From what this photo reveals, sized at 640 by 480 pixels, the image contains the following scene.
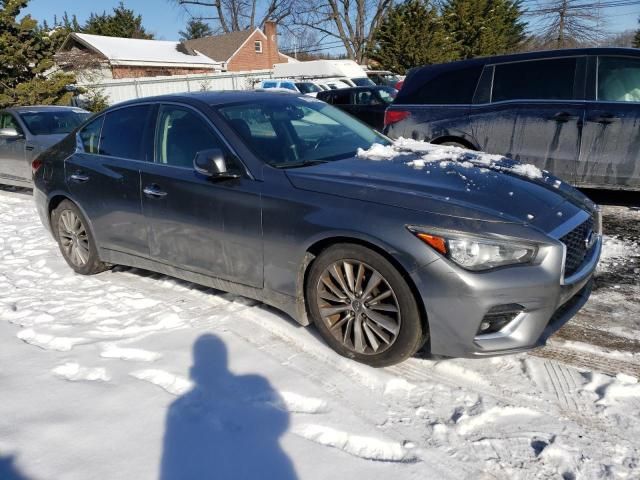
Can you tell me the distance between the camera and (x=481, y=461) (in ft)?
7.50

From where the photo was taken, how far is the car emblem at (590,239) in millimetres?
3057

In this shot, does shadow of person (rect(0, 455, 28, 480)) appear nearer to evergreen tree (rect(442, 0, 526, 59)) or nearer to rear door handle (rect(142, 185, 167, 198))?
rear door handle (rect(142, 185, 167, 198))

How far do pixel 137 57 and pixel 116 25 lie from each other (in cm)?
2039

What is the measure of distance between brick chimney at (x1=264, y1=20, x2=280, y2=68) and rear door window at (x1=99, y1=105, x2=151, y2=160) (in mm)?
46165

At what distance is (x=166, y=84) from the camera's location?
28.2 m

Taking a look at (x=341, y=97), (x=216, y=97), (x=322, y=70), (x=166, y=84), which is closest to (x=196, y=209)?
(x=216, y=97)

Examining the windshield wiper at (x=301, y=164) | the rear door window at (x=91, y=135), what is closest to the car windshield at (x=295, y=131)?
the windshield wiper at (x=301, y=164)

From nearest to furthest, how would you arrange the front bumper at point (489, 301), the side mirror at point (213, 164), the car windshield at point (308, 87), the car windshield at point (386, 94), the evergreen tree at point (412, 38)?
the front bumper at point (489, 301), the side mirror at point (213, 164), the car windshield at point (386, 94), the car windshield at point (308, 87), the evergreen tree at point (412, 38)

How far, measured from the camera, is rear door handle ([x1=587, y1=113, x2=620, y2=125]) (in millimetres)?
5582

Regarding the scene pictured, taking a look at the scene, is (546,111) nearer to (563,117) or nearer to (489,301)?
(563,117)

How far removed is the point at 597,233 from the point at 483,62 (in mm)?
3895

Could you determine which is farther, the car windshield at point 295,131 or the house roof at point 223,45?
the house roof at point 223,45

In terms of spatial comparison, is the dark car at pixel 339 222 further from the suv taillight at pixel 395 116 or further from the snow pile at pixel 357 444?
the suv taillight at pixel 395 116

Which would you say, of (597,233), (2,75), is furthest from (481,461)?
(2,75)
